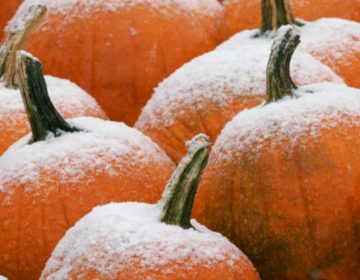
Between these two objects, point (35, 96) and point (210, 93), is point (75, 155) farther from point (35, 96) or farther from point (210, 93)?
point (210, 93)

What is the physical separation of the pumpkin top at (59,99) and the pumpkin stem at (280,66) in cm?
56

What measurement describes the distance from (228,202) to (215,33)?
1.13 meters

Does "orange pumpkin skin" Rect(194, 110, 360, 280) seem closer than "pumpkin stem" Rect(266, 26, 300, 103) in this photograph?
Yes

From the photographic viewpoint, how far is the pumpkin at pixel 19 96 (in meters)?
2.14

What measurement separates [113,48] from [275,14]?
1.47ft

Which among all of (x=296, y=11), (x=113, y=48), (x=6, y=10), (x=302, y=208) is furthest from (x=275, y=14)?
(x=6, y=10)

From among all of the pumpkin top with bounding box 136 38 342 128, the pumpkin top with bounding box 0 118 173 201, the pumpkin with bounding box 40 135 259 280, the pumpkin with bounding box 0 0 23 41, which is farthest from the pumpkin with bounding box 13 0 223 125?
the pumpkin with bounding box 40 135 259 280

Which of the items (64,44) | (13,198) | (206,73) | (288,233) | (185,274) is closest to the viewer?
(185,274)

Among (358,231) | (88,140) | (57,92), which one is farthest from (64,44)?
(358,231)

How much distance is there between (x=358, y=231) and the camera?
1.71 m

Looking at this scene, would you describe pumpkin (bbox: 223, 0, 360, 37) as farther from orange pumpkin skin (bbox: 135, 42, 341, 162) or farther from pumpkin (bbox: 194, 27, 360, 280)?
pumpkin (bbox: 194, 27, 360, 280)

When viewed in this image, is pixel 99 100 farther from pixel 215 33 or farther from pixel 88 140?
pixel 88 140

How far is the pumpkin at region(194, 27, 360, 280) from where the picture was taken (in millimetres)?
1704

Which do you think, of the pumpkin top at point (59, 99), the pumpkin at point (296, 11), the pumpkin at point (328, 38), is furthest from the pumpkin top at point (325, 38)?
the pumpkin top at point (59, 99)
